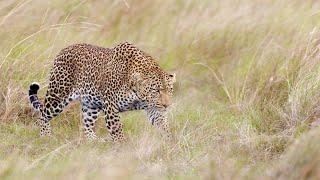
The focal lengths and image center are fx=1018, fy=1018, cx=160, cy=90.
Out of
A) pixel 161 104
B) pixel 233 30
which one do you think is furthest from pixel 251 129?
pixel 233 30

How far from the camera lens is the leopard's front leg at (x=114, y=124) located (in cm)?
927

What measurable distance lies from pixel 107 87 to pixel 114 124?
1.25ft

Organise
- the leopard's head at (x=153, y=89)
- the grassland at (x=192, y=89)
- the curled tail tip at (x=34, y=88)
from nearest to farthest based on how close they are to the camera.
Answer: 1. the grassland at (x=192, y=89)
2. the leopard's head at (x=153, y=89)
3. the curled tail tip at (x=34, y=88)

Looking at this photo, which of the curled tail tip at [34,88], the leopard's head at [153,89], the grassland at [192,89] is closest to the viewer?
the grassland at [192,89]

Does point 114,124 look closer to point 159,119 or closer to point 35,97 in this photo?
point 159,119

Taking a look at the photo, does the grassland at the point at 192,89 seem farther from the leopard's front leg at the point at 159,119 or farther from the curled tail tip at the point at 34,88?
the curled tail tip at the point at 34,88

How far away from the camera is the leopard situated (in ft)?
30.4

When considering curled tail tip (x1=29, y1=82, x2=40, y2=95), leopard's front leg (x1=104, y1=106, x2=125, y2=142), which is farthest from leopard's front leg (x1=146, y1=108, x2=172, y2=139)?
curled tail tip (x1=29, y1=82, x2=40, y2=95)

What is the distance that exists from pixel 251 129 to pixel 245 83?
5.26 ft

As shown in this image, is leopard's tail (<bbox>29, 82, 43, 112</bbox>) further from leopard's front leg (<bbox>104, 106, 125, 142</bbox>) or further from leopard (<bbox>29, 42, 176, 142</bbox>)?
leopard's front leg (<bbox>104, 106, 125, 142</bbox>)

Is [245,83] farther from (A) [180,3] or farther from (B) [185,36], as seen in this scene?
(A) [180,3]

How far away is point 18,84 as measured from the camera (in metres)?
9.94

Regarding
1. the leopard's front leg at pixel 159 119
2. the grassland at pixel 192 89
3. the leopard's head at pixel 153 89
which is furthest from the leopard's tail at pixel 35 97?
the leopard's front leg at pixel 159 119

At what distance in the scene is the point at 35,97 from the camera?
962cm
